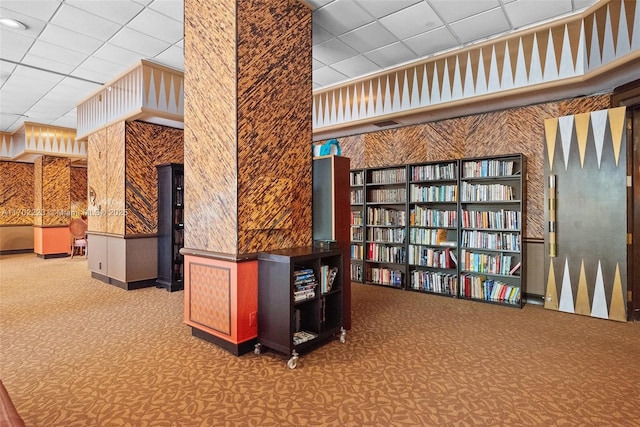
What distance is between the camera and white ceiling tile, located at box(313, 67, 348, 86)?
629cm

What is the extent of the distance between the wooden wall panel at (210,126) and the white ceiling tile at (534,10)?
141 inches

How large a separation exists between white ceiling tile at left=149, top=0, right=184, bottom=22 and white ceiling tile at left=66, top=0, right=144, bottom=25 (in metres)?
0.19

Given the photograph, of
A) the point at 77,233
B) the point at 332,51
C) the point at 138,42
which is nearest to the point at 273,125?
the point at 332,51

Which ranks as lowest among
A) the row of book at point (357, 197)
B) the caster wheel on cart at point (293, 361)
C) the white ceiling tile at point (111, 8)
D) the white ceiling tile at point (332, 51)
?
the caster wheel on cart at point (293, 361)

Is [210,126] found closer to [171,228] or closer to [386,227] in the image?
[171,228]

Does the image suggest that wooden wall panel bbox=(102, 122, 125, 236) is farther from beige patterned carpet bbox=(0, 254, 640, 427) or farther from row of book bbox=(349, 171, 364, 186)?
row of book bbox=(349, 171, 364, 186)

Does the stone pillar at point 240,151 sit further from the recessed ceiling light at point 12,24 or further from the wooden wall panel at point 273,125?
the recessed ceiling light at point 12,24

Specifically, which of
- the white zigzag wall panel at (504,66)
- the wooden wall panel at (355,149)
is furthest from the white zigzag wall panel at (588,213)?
the wooden wall panel at (355,149)

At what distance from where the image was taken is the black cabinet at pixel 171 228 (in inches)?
250

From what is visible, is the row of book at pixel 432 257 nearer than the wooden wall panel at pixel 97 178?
Yes

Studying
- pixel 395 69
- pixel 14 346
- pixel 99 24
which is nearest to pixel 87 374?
pixel 14 346

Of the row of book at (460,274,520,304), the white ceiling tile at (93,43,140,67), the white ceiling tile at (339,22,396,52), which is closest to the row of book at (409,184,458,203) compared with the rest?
the row of book at (460,274,520,304)

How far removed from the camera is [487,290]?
5.56 metres

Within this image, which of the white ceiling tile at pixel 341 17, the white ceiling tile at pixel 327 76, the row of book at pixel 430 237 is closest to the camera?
the white ceiling tile at pixel 341 17
